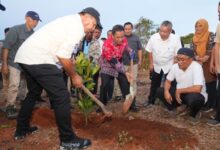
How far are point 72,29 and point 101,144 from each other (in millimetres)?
1612

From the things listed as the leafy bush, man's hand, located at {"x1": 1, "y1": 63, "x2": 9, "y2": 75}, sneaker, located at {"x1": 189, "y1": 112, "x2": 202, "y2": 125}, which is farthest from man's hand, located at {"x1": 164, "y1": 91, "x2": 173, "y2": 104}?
man's hand, located at {"x1": 1, "y1": 63, "x2": 9, "y2": 75}

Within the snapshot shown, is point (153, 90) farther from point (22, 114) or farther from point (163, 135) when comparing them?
point (22, 114)

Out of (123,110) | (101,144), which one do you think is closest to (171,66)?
(123,110)

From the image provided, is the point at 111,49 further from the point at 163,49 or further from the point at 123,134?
the point at 123,134

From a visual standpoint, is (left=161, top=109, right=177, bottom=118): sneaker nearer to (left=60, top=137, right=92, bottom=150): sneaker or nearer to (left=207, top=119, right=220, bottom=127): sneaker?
(left=207, top=119, right=220, bottom=127): sneaker

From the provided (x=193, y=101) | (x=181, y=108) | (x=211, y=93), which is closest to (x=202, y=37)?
(x=211, y=93)

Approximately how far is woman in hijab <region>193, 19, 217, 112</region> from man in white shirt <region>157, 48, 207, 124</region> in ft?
2.10

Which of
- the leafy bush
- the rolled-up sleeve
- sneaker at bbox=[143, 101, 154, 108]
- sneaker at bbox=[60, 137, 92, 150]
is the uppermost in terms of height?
the rolled-up sleeve

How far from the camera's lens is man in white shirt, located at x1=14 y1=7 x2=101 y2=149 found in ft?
16.3

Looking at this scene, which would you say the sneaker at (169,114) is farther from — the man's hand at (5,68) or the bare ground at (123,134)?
the man's hand at (5,68)

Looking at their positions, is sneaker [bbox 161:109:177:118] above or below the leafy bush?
below

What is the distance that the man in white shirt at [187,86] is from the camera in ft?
22.9

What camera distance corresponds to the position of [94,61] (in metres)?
8.41

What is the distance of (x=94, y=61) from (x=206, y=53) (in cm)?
230
